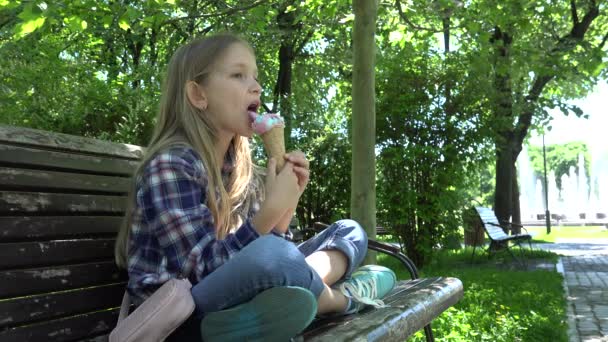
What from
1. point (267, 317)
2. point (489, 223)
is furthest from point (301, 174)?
point (489, 223)

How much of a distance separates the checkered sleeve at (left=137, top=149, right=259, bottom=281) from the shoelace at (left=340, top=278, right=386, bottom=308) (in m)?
0.49

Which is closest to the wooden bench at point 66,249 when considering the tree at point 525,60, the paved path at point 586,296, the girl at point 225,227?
the girl at point 225,227

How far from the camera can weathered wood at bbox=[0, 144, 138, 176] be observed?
6.81 ft

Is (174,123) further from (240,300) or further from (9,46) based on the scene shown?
(9,46)

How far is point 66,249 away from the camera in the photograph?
2223 millimetres

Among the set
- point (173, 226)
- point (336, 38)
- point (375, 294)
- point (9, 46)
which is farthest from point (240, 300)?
point (336, 38)

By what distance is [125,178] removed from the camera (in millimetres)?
2682

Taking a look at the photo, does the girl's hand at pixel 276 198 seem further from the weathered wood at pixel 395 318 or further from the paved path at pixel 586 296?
the paved path at pixel 586 296

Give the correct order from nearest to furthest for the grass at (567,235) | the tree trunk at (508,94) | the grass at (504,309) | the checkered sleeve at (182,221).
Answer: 1. the checkered sleeve at (182,221)
2. the grass at (504,309)
3. the tree trunk at (508,94)
4. the grass at (567,235)

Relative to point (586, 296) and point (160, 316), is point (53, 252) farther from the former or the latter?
point (586, 296)

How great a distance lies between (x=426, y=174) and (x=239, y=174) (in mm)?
7670

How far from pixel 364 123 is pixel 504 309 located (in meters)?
2.08

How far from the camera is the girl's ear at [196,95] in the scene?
2363 millimetres

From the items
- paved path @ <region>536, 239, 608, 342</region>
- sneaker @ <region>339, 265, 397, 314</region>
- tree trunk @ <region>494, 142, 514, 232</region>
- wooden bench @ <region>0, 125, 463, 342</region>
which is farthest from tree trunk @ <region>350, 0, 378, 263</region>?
tree trunk @ <region>494, 142, 514, 232</region>
